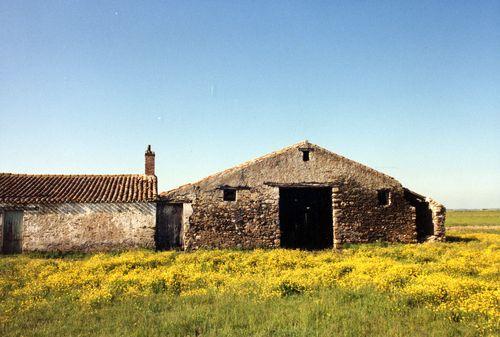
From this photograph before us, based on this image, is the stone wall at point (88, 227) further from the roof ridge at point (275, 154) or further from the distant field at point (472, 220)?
the distant field at point (472, 220)

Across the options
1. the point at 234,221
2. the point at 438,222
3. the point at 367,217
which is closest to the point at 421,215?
the point at 438,222

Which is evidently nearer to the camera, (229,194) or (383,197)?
(229,194)

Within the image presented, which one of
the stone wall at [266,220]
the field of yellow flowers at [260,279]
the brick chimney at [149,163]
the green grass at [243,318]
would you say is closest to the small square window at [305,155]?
the stone wall at [266,220]

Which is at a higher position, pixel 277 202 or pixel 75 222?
pixel 277 202

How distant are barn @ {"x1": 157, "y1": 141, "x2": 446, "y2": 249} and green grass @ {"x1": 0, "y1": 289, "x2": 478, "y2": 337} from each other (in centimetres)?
993

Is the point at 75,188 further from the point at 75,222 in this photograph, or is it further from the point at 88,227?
the point at 88,227

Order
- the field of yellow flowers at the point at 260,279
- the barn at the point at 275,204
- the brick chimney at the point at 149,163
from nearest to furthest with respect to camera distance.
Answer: the field of yellow flowers at the point at 260,279
the barn at the point at 275,204
the brick chimney at the point at 149,163

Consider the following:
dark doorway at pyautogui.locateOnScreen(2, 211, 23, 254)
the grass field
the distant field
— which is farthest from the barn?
the distant field

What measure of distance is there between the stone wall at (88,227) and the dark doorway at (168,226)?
35cm

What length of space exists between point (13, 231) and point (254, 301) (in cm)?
1557

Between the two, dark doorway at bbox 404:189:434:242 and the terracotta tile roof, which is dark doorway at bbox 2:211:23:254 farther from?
dark doorway at bbox 404:189:434:242

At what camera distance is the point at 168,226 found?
19.1 m

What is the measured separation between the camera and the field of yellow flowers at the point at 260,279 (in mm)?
8336

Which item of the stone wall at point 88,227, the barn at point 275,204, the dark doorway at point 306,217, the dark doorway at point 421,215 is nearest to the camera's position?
the stone wall at point 88,227
